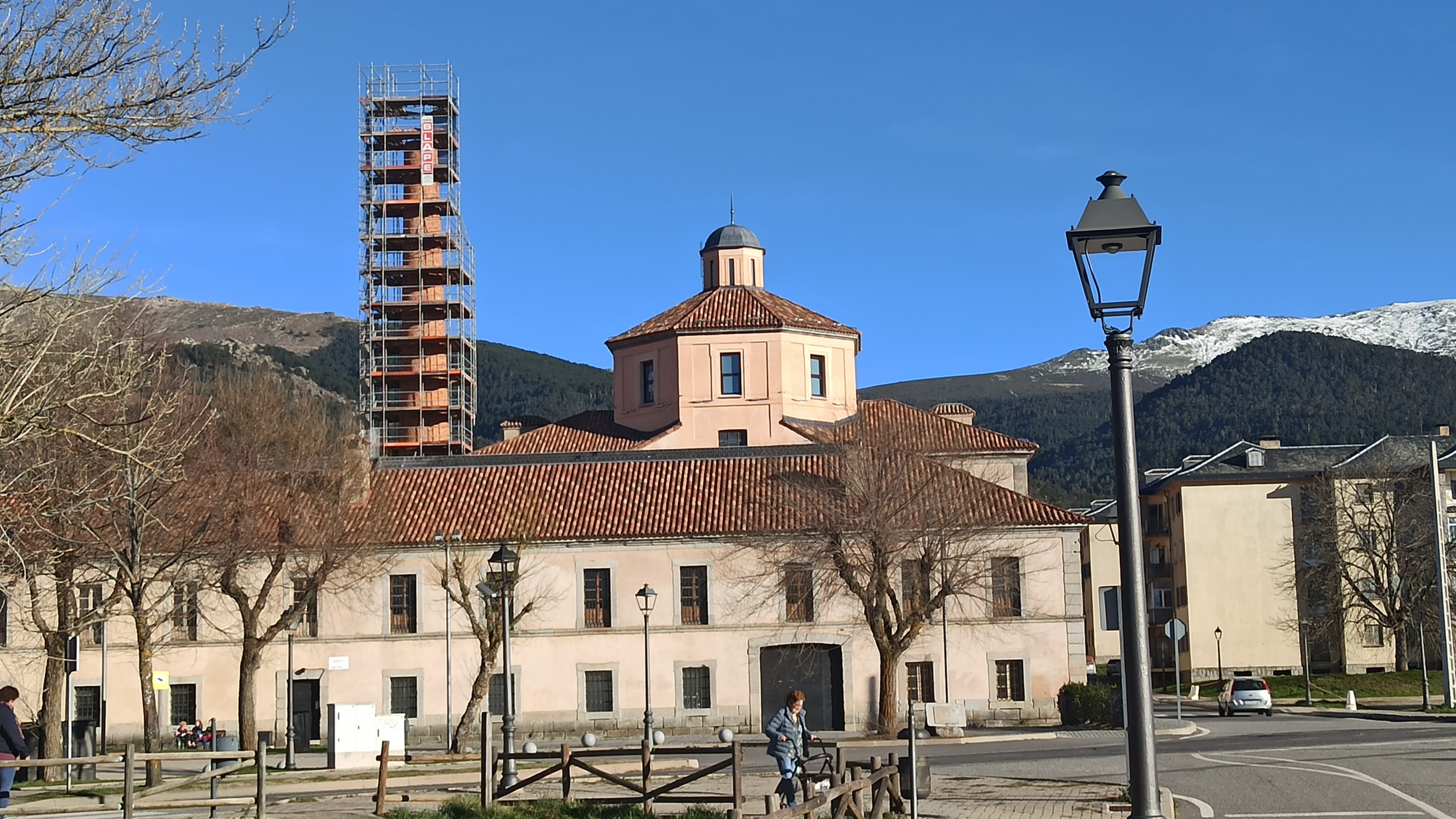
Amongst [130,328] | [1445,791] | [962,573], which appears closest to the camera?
[1445,791]

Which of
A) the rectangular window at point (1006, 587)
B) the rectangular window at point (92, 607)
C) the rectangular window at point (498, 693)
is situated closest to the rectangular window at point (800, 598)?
the rectangular window at point (1006, 587)

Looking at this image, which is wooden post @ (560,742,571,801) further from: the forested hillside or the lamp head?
the forested hillside

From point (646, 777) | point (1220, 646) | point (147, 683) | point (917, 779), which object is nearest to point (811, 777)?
point (917, 779)

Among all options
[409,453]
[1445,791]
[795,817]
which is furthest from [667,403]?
A: [795,817]

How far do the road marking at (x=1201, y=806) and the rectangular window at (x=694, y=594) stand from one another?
26552 mm

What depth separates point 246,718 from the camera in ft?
127

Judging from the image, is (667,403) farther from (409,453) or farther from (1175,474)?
(1175,474)

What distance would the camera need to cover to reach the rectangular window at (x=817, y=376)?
197 ft

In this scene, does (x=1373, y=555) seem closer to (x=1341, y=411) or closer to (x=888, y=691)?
(x=888, y=691)

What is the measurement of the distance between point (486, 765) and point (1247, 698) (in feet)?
124

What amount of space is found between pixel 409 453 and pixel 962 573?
50.4m

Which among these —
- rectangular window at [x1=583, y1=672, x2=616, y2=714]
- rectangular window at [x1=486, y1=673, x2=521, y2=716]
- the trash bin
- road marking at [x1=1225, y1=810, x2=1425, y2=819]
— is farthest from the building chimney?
road marking at [x1=1225, y1=810, x2=1425, y2=819]

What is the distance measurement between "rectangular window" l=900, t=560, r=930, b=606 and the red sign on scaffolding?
50.3 meters

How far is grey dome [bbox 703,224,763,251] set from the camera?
67438 millimetres
